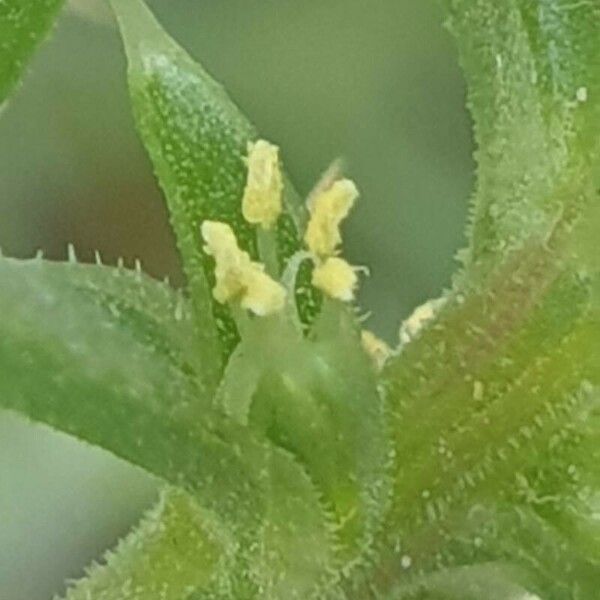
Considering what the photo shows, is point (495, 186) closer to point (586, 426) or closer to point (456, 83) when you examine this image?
point (586, 426)

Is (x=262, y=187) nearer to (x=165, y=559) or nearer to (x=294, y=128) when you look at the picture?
(x=165, y=559)

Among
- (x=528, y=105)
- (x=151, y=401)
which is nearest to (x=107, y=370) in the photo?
(x=151, y=401)

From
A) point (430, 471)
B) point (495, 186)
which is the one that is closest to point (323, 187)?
point (495, 186)

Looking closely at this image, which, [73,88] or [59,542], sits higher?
[73,88]

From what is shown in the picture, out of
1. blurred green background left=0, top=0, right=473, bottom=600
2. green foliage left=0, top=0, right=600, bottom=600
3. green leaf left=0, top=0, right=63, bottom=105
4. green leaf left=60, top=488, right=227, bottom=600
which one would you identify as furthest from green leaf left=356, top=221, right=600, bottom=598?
blurred green background left=0, top=0, right=473, bottom=600

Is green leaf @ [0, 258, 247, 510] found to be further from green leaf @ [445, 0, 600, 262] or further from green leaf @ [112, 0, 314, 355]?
green leaf @ [445, 0, 600, 262]

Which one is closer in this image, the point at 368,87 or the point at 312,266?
the point at 312,266
